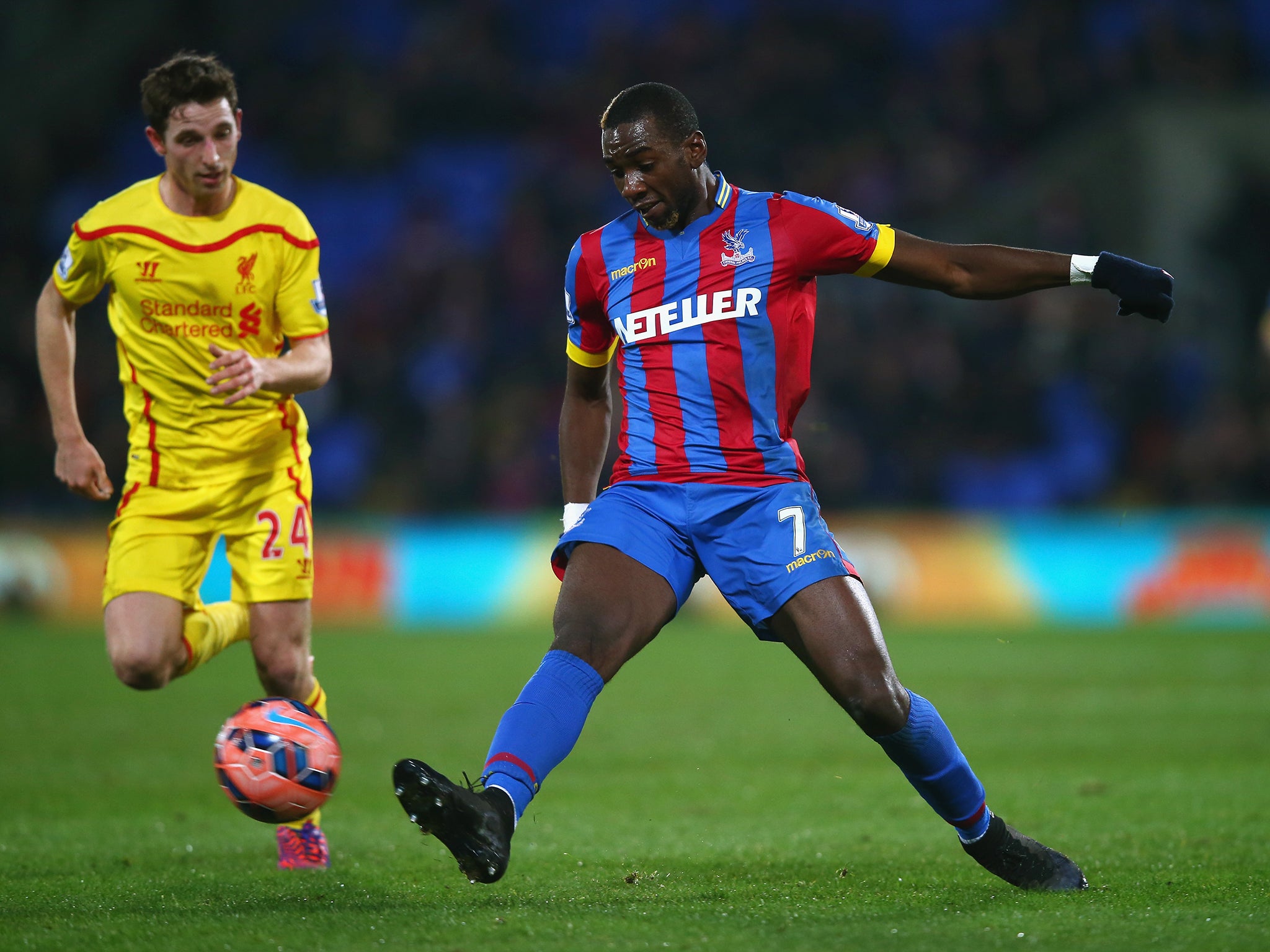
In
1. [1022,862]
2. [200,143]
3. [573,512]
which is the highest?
[200,143]

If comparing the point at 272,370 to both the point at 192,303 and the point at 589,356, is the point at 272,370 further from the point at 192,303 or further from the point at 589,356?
the point at 589,356

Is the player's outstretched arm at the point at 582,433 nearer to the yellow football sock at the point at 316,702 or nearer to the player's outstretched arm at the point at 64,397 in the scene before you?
the yellow football sock at the point at 316,702

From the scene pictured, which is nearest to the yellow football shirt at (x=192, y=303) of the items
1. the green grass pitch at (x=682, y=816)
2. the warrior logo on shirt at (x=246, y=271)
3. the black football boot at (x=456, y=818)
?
the warrior logo on shirt at (x=246, y=271)

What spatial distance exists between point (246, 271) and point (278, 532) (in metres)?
0.96

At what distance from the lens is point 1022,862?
468 cm

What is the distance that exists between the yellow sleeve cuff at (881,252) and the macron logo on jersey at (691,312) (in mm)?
346

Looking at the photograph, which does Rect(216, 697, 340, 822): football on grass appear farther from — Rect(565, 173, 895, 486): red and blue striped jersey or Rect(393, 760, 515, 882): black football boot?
Rect(565, 173, 895, 486): red and blue striped jersey

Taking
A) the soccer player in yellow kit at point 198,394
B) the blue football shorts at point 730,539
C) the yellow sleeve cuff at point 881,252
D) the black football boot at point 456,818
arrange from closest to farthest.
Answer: the black football boot at point 456,818, the blue football shorts at point 730,539, the yellow sleeve cuff at point 881,252, the soccer player in yellow kit at point 198,394

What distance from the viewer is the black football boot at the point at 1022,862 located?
4.67 meters

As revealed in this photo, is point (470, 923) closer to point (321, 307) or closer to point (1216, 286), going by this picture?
point (321, 307)

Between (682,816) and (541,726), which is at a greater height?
(541,726)

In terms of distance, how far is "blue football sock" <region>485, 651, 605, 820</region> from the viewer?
4.14 meters

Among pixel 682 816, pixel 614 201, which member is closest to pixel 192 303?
pixel 682 816

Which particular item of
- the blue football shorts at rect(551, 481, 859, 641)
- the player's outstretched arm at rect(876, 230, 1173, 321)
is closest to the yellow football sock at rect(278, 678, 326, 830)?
the blue football shorts at rect(551, 481, 859, 641)
